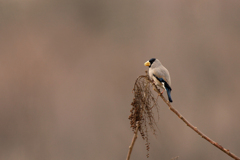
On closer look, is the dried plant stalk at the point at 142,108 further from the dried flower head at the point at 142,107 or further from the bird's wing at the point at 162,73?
the bird's wing at the point at 162,73

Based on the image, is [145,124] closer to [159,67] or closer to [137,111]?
[137,111]

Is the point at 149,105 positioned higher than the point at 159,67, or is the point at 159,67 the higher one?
the point at 159,67

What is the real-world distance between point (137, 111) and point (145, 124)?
67 millimetres

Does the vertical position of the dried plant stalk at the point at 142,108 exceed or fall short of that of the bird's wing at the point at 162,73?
it falls short

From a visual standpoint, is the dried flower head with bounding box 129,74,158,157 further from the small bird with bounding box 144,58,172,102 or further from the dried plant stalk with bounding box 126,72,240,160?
the small bird with bounding box 144,58,172,102

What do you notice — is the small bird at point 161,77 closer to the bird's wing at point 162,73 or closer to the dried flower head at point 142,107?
the bird's wing at point 162,73

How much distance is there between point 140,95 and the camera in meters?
1.05

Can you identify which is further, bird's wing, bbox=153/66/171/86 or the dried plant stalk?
bird's wing, bbox=153/66/171/86

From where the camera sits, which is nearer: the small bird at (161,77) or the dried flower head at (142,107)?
the dried flower head at (142,107)

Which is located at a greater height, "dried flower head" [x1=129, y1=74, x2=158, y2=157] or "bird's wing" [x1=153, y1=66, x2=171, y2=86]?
"bird's wing" [x1=153, y1=66, x2=171, y2=86]

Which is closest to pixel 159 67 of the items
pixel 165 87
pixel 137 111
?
pixel 165 87

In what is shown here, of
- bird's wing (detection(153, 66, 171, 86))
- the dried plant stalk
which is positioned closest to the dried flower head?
the dried plant stalk

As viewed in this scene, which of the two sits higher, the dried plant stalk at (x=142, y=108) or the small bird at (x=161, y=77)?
the small bird at (x=161, y=77)

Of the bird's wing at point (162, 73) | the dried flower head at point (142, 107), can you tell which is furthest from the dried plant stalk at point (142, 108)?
the bird's wing at point (162, 73)
